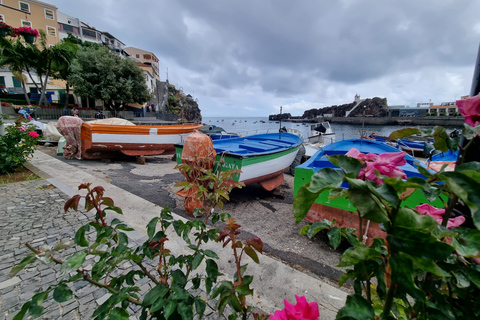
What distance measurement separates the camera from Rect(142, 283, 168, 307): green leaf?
888 millimetres

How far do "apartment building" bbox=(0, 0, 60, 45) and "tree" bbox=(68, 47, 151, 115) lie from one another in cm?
2129

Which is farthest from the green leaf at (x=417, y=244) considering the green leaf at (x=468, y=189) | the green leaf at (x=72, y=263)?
the green leaf at (x=72, y=263)

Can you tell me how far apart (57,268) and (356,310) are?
111 inches

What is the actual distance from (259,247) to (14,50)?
95.9 ft

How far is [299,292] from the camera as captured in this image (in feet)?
7.22

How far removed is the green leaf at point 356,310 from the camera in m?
0.58

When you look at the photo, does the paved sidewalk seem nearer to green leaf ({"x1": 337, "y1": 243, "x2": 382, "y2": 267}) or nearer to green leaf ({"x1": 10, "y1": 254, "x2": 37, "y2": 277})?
green leaf ({"x1": 10, "y1": 254, "x2": 37, "y2": 277})

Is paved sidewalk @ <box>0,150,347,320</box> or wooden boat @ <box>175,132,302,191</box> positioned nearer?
paved sidewalk @ <box>0,150,347,320</box>


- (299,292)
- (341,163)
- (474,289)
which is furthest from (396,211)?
(299,292)

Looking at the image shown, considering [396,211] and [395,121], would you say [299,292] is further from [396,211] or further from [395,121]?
[395,121]

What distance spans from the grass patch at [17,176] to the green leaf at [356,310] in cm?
661

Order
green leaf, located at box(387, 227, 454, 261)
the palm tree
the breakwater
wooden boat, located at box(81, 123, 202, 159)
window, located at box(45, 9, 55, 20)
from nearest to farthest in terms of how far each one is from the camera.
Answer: green leaf, located at box(387, 227, 454, 261)
wooden boat, located at box(81, 123, 202, 159)
the palm tree
window, located at box(45, 9, 55, 20)
the breakwater

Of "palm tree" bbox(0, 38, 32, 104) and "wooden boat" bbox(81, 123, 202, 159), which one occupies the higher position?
"palm tree" bbox(0, 38, 32, 104)

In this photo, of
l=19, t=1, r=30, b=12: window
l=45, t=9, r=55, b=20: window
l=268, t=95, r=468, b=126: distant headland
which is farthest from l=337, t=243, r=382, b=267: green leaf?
l=268, t=95, r=468, b=126: distant headland
